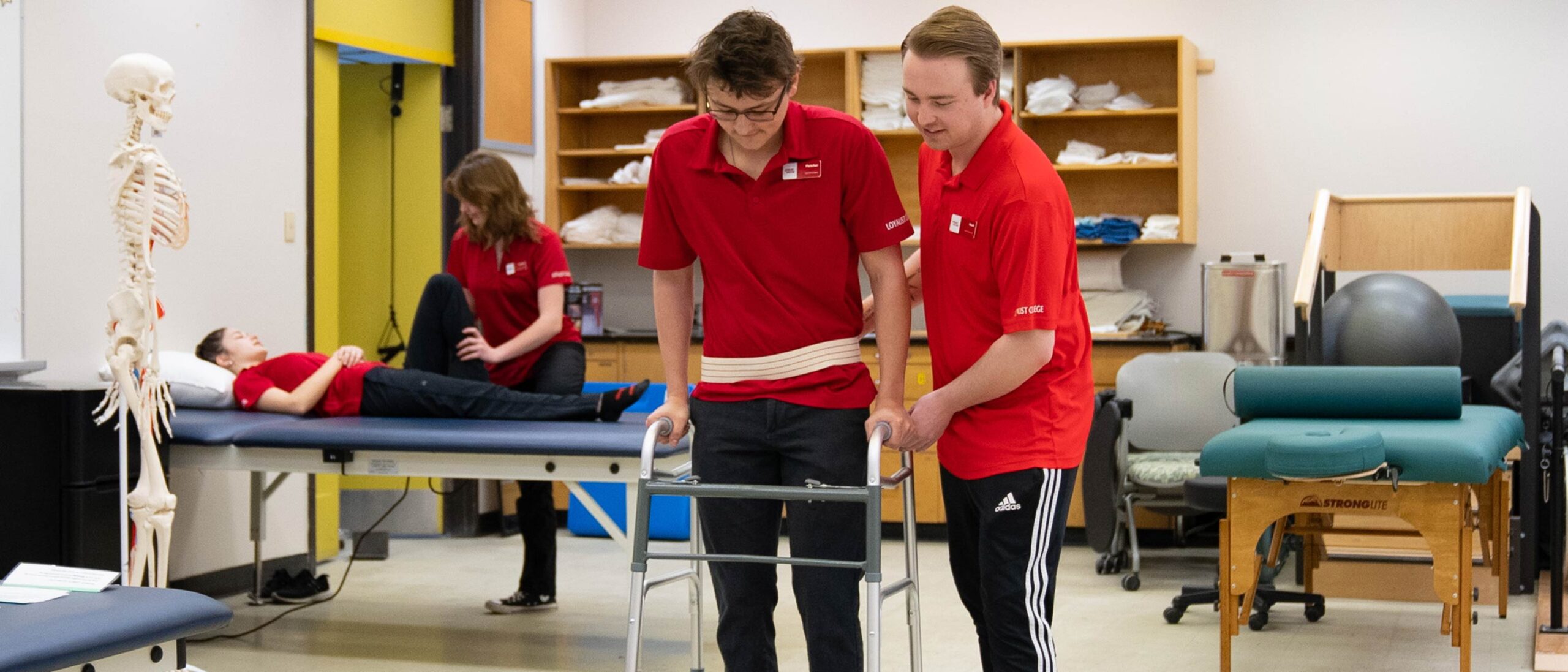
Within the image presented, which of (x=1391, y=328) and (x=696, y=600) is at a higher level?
(x=1391, y=328)

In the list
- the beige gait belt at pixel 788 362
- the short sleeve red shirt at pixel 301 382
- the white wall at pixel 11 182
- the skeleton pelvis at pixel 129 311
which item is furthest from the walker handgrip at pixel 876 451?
the white wall at pixel 11 182

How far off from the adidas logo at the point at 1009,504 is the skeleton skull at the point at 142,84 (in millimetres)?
2457

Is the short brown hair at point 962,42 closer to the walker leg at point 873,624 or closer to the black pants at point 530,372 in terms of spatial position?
the walker leg at point 873,624

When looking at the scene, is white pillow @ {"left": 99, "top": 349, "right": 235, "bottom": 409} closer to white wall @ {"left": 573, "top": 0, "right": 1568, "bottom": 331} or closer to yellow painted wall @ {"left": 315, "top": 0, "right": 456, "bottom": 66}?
yellow painted wall @ {"left": 315, "top": 0, "right": 456, "bottom": 66}

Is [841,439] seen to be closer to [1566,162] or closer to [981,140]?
[981,140]

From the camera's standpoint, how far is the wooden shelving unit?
6.47 metres

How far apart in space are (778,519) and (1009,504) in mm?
374

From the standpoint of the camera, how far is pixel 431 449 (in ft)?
13.1

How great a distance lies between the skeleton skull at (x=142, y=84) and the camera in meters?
3.59

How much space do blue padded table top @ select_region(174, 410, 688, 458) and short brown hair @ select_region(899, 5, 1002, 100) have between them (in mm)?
1819

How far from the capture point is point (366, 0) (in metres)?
6.13

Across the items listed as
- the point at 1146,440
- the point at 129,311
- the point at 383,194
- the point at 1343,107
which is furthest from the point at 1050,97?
the point at 129,311

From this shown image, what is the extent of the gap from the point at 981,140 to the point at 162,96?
2.33m

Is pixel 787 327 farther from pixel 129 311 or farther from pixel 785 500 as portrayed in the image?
pixel 129 311
